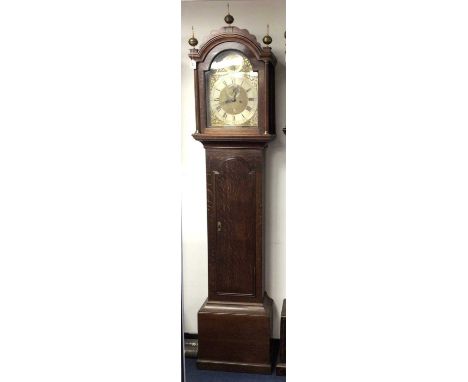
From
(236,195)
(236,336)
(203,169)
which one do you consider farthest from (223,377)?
(203,169)

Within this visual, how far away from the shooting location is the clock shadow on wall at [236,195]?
178 centimetres

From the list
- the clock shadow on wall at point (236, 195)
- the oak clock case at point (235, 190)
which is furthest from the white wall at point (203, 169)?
the oak clock case at point (235, 190)

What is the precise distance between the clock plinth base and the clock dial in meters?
0.77

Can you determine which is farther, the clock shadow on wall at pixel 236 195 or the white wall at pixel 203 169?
the white wall at pixel 203 169

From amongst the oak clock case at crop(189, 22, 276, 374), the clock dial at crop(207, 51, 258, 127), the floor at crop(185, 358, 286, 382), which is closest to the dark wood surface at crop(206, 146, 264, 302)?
the oak clock case at crop(189, 22, 276, 374)

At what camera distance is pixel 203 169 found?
204 cm

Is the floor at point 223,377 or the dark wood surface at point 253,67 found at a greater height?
the dark wood surface at point 253,67

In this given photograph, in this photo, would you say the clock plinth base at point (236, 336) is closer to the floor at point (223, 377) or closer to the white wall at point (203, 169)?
the floor at point (223, 377)

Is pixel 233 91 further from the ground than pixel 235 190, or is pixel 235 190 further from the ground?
pixel 233 91

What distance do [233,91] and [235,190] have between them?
40cm

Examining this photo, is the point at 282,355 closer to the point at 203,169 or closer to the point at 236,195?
the point at 236,195

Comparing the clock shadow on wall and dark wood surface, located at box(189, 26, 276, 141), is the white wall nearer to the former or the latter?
the clock shadow on wall
